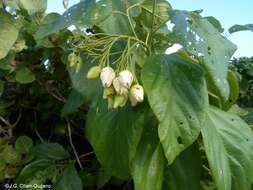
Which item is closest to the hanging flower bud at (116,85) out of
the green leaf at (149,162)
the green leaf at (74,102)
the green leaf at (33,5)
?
the green leaf at (149,162)

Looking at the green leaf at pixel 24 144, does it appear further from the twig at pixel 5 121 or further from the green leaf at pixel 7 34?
the green leaf at pixel 7 34

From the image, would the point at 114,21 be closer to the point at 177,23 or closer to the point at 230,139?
the point at 177,23

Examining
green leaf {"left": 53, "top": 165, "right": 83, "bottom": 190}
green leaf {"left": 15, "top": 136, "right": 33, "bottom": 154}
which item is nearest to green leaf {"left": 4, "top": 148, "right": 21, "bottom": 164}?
green leaf {"left": 15, "top": 136, "right": 33, "bottom": 154}

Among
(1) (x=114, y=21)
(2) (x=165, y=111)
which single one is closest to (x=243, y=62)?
(1) (x=114, y=21)

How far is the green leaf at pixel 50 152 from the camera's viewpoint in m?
0.96

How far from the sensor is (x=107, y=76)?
64cm

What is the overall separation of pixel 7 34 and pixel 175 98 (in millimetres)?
397

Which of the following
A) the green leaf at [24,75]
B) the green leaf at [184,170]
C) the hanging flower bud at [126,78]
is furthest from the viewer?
the green leaf at [24,75]

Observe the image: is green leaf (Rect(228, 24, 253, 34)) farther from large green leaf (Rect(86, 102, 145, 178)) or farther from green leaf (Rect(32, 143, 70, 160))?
green leaf (Rect(32, 143, 70, 160))

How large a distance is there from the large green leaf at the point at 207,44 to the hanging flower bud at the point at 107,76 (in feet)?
0.38

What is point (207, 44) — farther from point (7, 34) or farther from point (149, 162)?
point (7, 34)

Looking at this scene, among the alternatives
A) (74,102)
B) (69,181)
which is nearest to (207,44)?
(74,102)

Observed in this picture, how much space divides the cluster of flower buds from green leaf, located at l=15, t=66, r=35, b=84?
388 mm

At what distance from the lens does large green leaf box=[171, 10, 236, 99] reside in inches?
26.1
